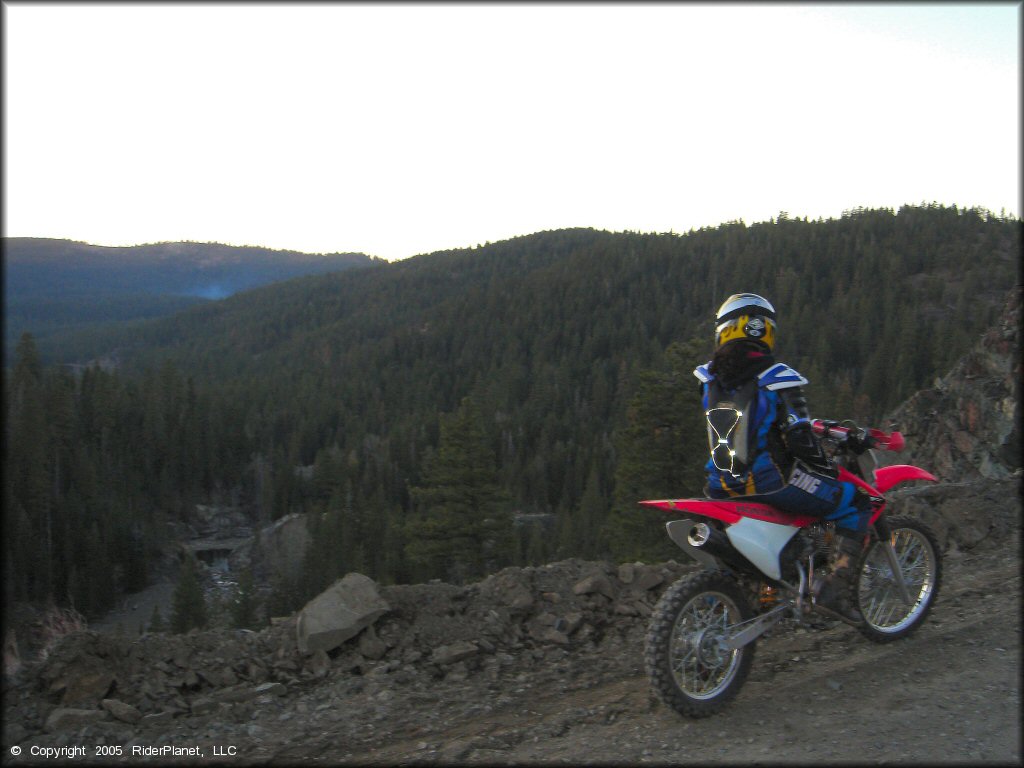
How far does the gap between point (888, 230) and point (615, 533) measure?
157853 mm

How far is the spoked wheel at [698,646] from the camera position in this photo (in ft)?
15.0

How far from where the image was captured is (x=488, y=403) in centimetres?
10969

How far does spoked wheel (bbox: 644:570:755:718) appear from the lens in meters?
4.59

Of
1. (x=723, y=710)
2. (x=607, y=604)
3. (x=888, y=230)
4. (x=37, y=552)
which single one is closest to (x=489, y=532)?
(x=607, y=604)

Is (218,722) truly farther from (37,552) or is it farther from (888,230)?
(888,230)

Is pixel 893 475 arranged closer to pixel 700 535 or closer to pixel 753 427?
pixel 753 427

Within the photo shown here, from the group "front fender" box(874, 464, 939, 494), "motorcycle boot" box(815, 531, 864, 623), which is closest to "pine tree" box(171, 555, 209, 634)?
"motorcycle boot" box(815, 531, 864, 623)

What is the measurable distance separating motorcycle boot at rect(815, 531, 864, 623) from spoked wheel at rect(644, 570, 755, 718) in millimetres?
607

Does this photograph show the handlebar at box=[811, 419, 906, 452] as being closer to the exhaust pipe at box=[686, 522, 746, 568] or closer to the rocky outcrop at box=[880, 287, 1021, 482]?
the exhaust pipe at box=[686, 522, 746, 568]

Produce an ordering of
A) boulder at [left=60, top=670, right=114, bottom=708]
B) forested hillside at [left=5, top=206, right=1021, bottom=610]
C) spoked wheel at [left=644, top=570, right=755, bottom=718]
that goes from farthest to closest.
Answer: forested hillside at [left=5, top=206, right=1021, bottom=610] < boulder at [left=60, top=670, right=114, bottom=708] < spoked wheel at [left=644, top=570, right=755, bottom=718]

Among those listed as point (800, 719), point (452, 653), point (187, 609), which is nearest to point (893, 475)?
point (800, 719)

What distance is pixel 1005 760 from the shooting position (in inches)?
155

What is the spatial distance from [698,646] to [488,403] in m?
105

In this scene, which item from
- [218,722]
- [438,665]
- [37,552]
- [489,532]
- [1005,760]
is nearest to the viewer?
[1005,760]
